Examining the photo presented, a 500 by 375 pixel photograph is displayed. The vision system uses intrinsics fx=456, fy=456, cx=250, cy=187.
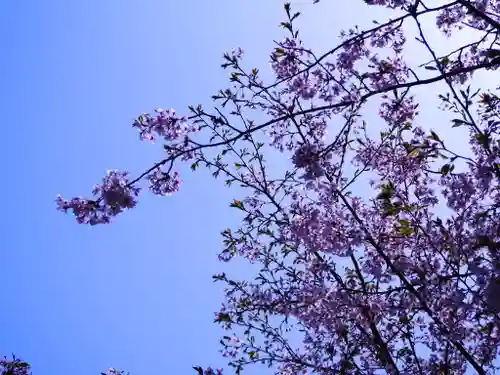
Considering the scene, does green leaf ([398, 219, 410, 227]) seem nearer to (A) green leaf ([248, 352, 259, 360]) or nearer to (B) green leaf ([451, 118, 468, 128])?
(B) green leaf ([451, 118, 468, 128])

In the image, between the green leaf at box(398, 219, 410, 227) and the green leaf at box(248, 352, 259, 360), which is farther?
the green leaf at box(248, 352, 259, 360)

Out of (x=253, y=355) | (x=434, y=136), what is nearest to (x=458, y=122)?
(x=434, y=136)

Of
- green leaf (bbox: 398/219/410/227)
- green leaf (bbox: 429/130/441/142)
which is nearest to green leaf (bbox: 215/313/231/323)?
green leaf (bbox: 398/219/410/227)

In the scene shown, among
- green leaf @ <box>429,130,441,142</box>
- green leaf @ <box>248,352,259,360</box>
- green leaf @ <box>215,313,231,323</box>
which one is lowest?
green leaf @ <box>248,352,259,360</box>

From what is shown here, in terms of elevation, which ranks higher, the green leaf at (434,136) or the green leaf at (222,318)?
the green leaf at (434,136)

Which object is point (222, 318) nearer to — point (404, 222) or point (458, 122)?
point (404, 222)

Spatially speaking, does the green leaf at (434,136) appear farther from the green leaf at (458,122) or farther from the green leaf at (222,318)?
the green leaf at (222,318)

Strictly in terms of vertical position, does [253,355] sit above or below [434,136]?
below

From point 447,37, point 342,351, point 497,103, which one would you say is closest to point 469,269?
point 497,103

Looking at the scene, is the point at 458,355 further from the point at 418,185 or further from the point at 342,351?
the point at 418,185

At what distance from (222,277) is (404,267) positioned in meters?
3.20

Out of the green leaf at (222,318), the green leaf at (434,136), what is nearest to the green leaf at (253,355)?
the green leaf at (222,318)

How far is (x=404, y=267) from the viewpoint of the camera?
525cm

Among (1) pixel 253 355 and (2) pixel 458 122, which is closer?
(2) pixel 458 122
